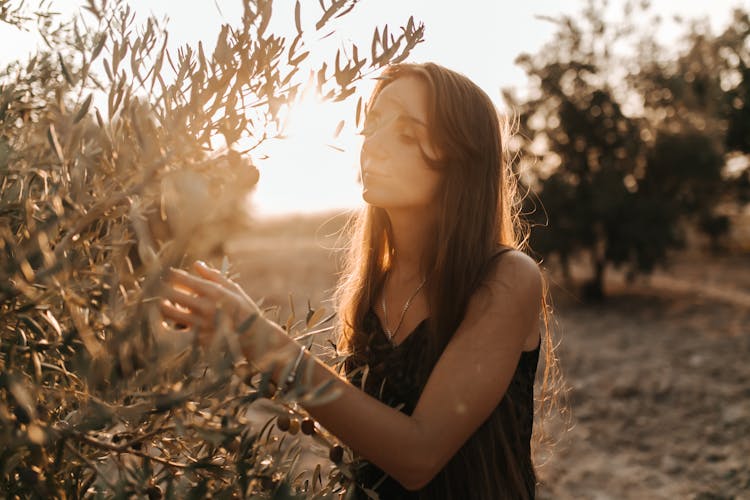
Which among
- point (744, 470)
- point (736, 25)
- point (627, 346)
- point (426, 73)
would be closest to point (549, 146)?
point (736, 25)

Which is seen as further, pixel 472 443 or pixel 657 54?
pixel 657 54

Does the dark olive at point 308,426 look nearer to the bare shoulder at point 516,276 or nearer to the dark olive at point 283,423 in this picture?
the dark olive at point 283,423

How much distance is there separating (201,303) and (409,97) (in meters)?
0.99

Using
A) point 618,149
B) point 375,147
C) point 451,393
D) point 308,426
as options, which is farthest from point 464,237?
point 618,149

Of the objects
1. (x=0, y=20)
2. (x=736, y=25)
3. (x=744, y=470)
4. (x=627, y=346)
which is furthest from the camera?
(x=736, y=25)

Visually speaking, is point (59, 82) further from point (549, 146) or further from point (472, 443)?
point (549, 146)

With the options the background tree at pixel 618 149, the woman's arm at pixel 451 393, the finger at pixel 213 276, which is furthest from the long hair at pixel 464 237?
the background tree at pixel 618 149

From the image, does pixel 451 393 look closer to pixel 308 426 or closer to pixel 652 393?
pixel 308 426

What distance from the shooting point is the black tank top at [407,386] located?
1.87 meters

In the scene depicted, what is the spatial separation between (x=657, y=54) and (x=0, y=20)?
1512cm

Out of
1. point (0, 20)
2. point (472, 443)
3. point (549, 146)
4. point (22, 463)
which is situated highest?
point (0, 20)

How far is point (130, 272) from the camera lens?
1183 millimetres

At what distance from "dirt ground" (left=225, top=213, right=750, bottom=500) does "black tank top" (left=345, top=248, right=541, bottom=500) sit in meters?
0.25

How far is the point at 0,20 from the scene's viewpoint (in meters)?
1.52
